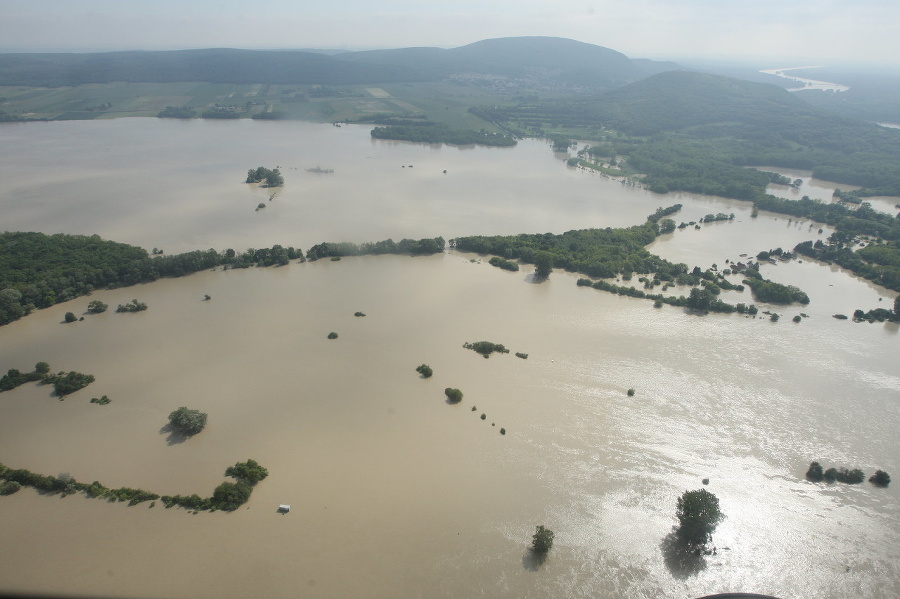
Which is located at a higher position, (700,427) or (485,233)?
(485,233)

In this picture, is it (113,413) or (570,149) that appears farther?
(570,149)

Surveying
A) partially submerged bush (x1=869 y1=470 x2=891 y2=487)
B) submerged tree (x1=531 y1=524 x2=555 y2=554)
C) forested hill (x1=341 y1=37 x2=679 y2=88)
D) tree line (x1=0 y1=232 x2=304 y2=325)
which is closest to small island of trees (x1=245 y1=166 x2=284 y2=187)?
tree line (x1=0 y1=232 x2=304 y2=325)

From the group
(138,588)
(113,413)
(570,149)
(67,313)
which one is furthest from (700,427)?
(570,149)

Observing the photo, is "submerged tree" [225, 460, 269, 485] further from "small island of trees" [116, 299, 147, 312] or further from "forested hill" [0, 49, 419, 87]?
"forested hill" [0, 49, 419, 87]

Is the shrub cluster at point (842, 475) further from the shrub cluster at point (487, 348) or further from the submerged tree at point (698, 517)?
the shrub cluster at point (487, 348)

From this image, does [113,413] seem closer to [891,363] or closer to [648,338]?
[648,338]

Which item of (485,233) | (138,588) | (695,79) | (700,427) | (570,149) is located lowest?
(138,588)

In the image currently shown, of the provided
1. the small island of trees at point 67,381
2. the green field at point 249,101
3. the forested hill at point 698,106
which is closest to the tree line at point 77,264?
the small island of trees at point 67,381

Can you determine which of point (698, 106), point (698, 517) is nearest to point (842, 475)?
point (698, 517)

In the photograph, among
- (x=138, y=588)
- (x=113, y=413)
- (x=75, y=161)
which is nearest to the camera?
(x=138, y=588)
